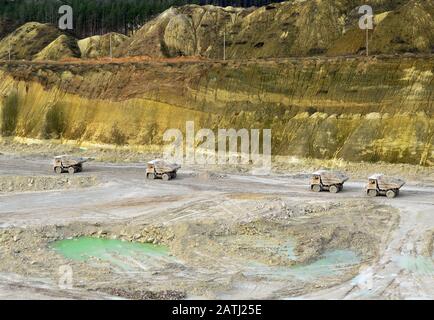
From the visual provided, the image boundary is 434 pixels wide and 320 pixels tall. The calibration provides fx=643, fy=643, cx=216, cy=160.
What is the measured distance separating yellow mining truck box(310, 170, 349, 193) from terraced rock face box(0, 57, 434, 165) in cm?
534

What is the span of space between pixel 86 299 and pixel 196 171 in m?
22.4

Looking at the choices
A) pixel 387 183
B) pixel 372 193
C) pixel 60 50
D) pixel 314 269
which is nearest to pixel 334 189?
pixel 372 193

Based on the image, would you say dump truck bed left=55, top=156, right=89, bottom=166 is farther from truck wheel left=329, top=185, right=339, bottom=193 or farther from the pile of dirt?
truck wheel left=329, top=185, right=339, bottom=193

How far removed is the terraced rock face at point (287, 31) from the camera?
4906 centimetres

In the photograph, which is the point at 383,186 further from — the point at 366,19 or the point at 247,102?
the point at 366,19

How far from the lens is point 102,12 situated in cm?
8894

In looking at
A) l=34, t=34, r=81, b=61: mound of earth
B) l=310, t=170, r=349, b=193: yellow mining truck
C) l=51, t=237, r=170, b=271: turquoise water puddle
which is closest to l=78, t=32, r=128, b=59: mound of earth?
l=34, t=34, r=81, b=61: mound of earth

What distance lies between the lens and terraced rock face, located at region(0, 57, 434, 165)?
132ft

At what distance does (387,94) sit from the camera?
42.2 metres

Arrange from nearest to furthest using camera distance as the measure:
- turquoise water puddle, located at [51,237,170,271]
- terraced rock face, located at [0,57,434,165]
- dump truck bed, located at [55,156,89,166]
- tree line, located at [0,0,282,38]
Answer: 1. turquoise water puddle, located at [51,237,170,271]
2. terraced rock face, located at [0,57,434,165]
3. dump truck bed, located at [55,156,89,166]
4. tree line, located at [0,0,282,38]

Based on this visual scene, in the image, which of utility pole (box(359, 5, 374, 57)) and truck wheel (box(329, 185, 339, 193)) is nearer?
truck wheel (box(329, 185, 339, 193))

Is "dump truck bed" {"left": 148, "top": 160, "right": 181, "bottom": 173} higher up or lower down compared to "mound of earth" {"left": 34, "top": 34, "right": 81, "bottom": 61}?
lower down

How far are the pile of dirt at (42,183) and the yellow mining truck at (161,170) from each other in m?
3.37

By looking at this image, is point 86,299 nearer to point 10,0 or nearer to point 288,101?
point 288,101
